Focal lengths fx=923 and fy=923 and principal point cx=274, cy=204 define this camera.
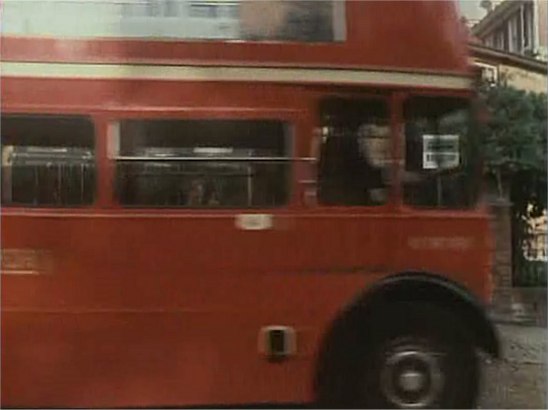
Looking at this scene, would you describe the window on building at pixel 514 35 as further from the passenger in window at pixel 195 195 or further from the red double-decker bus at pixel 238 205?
the passenger in window at pixel 195 195

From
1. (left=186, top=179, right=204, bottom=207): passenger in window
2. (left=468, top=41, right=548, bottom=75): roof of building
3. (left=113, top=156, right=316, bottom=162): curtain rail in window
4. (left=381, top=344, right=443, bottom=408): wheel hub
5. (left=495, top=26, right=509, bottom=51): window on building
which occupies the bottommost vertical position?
(left=381, top=344, right=443, bottom=408): wheel hub

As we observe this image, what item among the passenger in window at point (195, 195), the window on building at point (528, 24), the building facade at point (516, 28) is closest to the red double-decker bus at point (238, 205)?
the passenger in window at point (195, 195)

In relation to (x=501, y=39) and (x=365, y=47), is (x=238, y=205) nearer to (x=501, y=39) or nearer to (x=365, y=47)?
(x=365, y=47)

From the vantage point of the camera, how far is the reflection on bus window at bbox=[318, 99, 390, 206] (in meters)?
3.31

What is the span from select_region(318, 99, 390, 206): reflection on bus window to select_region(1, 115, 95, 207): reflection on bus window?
85 cm

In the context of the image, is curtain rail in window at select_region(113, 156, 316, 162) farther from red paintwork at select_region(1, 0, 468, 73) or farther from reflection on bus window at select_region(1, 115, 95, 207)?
red paintwork at select_region(1, 0, 468, 73)

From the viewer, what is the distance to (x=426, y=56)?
3.32 meters

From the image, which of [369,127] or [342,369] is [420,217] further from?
[342,369]

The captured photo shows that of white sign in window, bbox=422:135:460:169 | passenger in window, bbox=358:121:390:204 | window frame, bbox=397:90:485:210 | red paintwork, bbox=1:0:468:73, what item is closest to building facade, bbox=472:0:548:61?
red paintwork, bbox=1:0:468:73

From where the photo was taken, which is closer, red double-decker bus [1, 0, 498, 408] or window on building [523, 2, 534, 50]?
red double-decker bus [1, 0, 498, 408]

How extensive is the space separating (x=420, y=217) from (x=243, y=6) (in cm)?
98

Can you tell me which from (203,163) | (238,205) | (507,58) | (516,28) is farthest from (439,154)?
(203,163)

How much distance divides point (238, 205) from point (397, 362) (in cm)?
82

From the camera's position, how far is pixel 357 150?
3326mm
